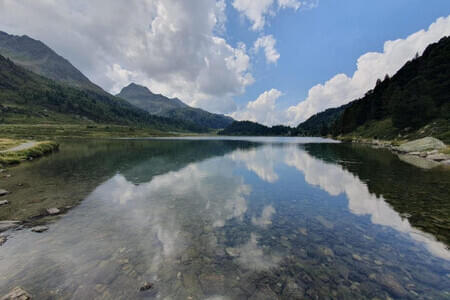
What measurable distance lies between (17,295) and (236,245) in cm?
1011

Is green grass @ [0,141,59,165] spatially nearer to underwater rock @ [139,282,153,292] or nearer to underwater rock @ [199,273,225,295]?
underwater rock @ [139,282,153,292]

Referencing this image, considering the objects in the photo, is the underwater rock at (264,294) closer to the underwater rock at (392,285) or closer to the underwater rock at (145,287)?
Result: the underwater rock at (145,287)

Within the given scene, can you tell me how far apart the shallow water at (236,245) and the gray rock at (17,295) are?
1.36 ft

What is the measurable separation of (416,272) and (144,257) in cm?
1417

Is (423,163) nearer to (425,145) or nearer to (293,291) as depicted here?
(425,145)

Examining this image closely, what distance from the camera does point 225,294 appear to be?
8094 mm

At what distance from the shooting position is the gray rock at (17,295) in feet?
24.4

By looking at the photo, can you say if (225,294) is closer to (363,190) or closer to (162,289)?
(162,289)

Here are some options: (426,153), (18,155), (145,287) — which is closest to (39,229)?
(145,287)

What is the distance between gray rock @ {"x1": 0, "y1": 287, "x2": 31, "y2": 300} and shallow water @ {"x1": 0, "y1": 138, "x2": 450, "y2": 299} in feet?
1.36

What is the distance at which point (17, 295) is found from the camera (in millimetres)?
7520

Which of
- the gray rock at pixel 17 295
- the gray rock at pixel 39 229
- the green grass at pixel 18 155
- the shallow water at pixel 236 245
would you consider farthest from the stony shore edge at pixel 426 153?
the green grass at pixel 18 155

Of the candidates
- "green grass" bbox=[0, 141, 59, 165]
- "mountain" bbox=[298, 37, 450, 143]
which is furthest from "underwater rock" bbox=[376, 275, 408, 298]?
"mountain" bbox=[298, 37, 450, 143]

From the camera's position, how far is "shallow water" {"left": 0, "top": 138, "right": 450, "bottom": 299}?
8.45 m
